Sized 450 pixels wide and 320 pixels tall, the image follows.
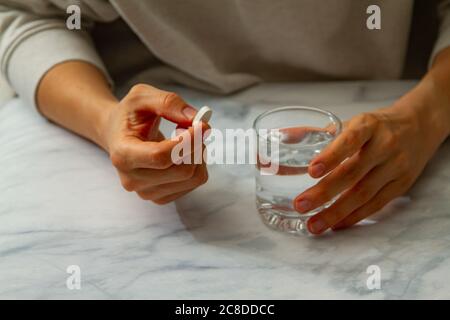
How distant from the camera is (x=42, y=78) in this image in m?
0.79

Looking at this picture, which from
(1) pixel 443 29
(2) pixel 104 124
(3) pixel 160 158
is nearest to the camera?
(3) pixel 160 158

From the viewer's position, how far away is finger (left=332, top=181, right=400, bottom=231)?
1.97 feet

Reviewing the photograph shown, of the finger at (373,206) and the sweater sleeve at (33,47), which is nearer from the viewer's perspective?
the finger at (373,206)

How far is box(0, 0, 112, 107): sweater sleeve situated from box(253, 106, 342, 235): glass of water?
0.30 meters

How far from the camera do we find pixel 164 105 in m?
0.59

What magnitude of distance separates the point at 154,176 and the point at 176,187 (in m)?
0.03

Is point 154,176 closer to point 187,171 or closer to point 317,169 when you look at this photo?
point 187,171

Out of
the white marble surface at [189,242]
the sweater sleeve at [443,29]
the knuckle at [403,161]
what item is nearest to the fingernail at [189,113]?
the white marble surface at [189,242]

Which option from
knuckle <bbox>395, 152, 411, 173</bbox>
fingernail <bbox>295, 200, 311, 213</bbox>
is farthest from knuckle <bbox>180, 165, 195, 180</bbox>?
knuckle <bbox>395, 152, 411, 173</bbox>

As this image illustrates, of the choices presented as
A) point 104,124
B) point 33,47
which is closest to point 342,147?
point 104,124

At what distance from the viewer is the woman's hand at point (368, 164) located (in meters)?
0.57

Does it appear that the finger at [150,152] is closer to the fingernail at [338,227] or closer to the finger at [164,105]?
the finger at [164,105]
